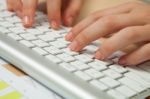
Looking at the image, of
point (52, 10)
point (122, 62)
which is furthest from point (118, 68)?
point (52, 10)

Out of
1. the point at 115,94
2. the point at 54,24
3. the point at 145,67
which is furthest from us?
the point at 54,24

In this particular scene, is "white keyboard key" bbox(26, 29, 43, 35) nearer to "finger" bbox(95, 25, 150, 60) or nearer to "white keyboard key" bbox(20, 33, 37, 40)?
"white keyboard key" bbox(20, 33, 37, 40)

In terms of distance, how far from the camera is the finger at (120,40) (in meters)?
0.49

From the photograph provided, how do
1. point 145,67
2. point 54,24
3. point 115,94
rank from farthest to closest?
point 54,24 < point 145,67 < point 115,94

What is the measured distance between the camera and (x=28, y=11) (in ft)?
2.05

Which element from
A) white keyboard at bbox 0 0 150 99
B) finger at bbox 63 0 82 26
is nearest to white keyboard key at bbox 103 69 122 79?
white keyboard at bbox 0 0 150 99

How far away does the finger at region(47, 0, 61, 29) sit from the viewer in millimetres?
602

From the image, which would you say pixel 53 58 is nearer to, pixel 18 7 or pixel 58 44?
pixel 58 44

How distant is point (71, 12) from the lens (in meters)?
0.66

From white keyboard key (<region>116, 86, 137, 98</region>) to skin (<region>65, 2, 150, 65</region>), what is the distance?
0.08 meters

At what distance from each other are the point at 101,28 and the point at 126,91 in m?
0.15

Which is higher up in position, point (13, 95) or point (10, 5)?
point (10, 5)

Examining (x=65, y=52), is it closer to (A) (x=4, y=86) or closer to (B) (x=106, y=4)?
(A) (x=4, y=86)

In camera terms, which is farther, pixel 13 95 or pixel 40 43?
pixel 40 43
